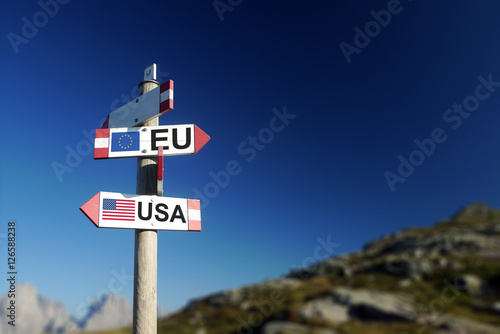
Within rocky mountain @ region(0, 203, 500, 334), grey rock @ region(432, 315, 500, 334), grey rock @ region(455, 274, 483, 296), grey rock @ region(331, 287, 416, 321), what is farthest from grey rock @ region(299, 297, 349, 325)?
grey rock @ region(455, 274, 483, 296)

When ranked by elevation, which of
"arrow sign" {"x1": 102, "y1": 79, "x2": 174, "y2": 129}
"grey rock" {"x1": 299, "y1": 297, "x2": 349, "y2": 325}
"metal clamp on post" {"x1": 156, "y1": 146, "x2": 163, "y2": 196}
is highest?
"arrow sign" {"x1": 102, "y1": 79, "x2": 174, "y2": 129}

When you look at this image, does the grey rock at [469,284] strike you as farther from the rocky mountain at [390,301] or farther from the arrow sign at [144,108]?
the arrow sign at [144,108]

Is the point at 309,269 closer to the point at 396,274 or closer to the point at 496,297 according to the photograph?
the point at 396,274

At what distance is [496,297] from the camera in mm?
18891

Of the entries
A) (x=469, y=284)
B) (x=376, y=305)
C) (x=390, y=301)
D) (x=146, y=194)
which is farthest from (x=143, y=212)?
(x=469, y=284)

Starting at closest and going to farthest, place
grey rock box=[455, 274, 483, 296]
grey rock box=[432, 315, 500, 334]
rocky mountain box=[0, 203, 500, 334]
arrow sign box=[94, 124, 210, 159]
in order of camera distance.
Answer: arrow sign box=[94, 124, 210, 159], grey rock box=[432, 315, 500, 334], rocky mountain box=[0, 203, 500, 334], grey rock box=[455, 274, 483, 296]

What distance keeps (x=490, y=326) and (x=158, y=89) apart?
→ 56.6ft

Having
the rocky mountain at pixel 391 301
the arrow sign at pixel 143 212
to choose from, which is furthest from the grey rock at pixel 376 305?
the arrow sign at pixel 143 212

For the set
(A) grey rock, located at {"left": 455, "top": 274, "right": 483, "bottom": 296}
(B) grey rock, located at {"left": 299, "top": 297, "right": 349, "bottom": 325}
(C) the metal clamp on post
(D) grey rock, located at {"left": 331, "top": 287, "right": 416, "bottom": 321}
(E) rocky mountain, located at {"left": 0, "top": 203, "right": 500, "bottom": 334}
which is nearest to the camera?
(C) the metal clamp on post

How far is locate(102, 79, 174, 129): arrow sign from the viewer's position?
3393 mm

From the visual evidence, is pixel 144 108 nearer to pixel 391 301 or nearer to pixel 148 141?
pixel 148 141

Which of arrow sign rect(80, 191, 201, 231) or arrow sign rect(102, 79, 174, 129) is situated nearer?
arrow sign rect(80, 191, 201, 231)

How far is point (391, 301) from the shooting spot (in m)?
18.1

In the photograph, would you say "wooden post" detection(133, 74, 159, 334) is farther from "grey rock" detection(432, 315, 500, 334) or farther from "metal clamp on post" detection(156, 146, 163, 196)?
"grey rock" detection(432, 315, 500, 334)
